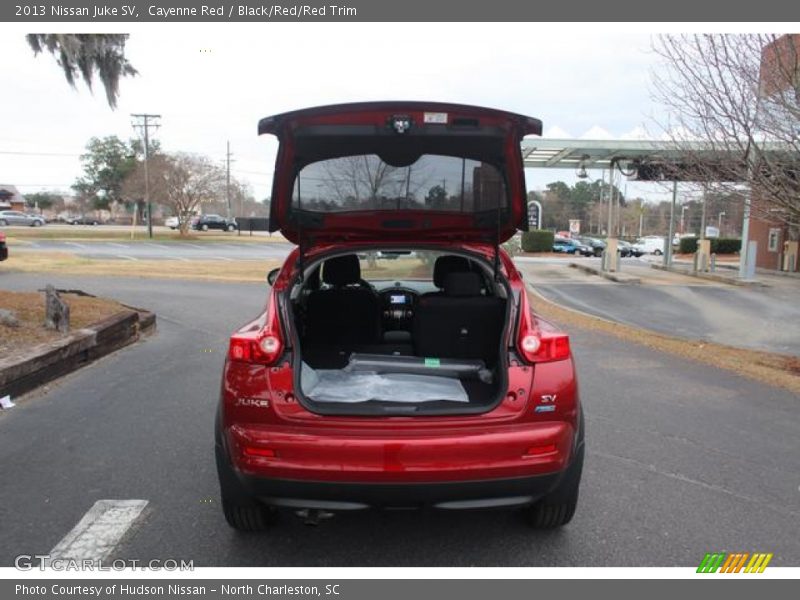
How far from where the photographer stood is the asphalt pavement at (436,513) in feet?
9.62

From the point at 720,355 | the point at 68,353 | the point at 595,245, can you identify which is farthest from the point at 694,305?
the point at 595,245

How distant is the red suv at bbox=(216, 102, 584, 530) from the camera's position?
2.54 metres

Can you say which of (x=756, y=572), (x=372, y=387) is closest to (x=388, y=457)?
(x=372, y=387)

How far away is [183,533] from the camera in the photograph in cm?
305

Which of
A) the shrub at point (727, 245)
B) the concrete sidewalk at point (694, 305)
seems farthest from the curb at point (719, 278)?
the shrub at point (727, 245)

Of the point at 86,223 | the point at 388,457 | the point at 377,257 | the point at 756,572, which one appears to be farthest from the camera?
the point at 86,223

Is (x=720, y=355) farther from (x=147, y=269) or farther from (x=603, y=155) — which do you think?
(x=147, y=269)

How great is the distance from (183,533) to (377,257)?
2499mm

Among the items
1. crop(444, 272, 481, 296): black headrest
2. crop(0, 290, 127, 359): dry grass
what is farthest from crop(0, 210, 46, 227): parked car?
crop(444, 272, 481, 296): black headrest

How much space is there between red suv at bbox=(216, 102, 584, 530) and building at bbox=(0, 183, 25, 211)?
102 m

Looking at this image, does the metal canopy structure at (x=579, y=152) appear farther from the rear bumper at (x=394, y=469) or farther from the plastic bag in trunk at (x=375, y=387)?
the rear bumper at (x=394, y=469)

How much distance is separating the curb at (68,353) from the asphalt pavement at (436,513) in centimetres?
14

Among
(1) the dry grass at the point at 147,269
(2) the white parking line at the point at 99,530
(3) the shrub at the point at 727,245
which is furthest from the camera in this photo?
(3) the shrub at the point at 727,245

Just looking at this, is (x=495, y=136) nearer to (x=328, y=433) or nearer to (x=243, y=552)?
(x=328, y=433)
